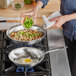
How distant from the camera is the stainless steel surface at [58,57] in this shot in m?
1.32

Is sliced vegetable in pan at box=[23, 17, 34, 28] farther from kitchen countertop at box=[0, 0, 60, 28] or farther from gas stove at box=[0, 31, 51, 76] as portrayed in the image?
kitchen countertop at box=[0, 0, 60, 28]

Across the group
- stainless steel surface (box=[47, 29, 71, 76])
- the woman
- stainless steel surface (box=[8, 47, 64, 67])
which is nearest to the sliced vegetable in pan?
the woman

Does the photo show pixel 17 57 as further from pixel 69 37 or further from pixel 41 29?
pixel 69 37

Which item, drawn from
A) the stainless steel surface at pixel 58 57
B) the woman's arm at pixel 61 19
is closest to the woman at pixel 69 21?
the woman's arm at pixel 61 19

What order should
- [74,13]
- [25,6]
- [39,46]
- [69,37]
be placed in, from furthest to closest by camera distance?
[25,6]
[69,37]
[74,13]
[39,46]

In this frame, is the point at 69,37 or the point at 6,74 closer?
the point at 6,74

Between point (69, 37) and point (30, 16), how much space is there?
0.46 metres

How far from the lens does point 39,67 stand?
4.19 feet

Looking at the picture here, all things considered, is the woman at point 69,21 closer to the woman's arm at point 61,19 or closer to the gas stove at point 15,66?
the woman's arm at point 61,19

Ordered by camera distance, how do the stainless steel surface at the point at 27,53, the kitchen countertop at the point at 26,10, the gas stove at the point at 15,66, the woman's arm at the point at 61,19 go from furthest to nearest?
the kitchen countertop at the point at 26,10
the woman's arm at the point at 61,19
the stainless steel surface at the point at 27,53
the gas stove at the point at 15,66

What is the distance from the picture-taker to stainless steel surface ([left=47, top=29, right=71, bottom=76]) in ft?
4.33

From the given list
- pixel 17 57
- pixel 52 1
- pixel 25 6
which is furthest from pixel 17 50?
pixel 52 1

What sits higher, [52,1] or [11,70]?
[52,1]

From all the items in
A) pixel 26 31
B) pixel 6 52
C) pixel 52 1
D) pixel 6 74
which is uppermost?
pixel 52 1
